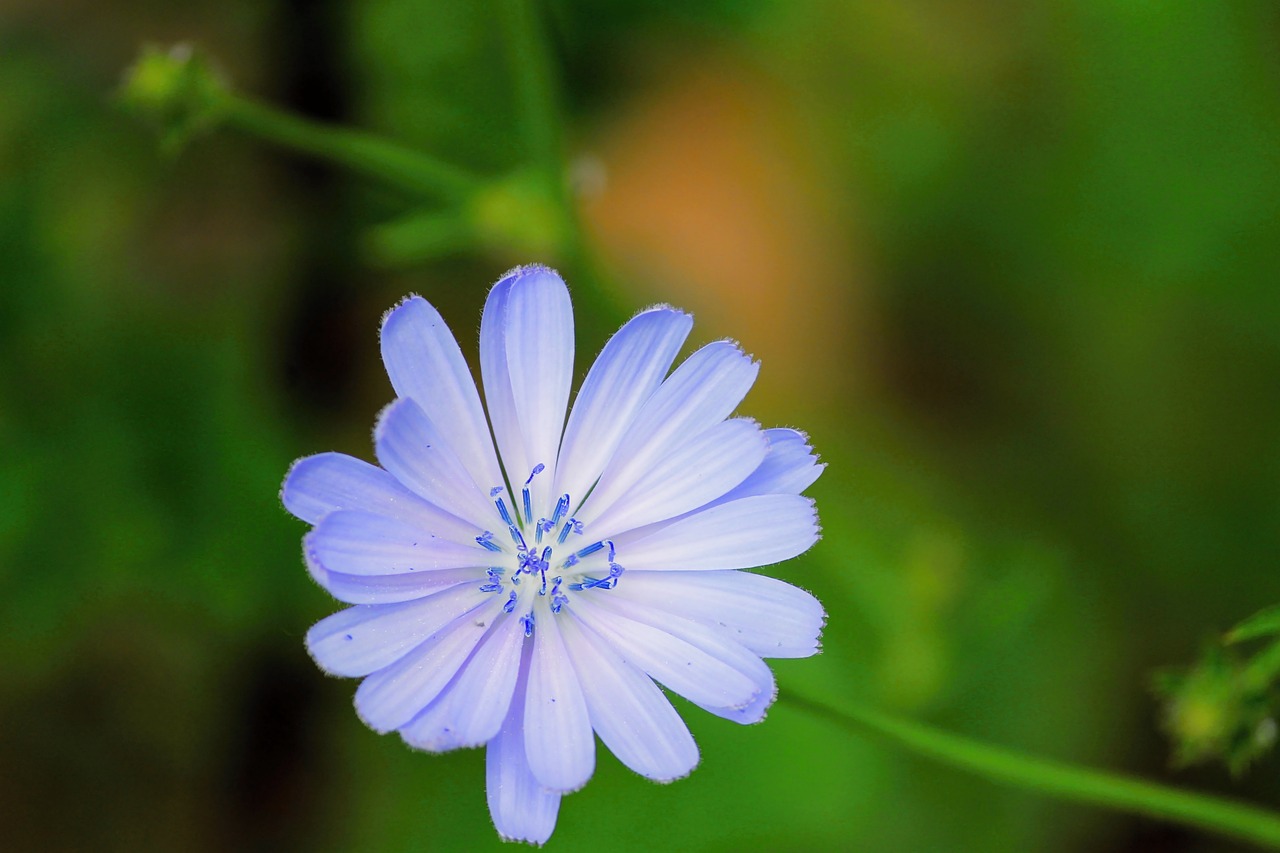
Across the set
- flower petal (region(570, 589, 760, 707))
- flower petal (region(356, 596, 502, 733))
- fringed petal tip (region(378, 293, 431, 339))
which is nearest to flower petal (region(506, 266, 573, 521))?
fringed petal tip (region(378, 293, 431, 339))

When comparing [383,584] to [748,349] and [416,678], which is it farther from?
[748,349]

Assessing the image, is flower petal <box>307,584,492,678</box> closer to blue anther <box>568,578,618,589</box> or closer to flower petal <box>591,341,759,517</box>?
blue anther <box>568,578,618,589</box>

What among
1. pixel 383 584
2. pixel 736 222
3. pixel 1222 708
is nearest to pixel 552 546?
pixel 383 584

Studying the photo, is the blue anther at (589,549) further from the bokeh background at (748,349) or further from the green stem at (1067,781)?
the bokeh background at (748,349)

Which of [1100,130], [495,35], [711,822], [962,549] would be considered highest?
[495,35]

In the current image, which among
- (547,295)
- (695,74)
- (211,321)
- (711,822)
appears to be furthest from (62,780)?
(695,74)

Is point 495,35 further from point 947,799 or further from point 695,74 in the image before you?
point 947,799

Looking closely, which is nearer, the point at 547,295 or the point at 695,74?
the point at 547,295
